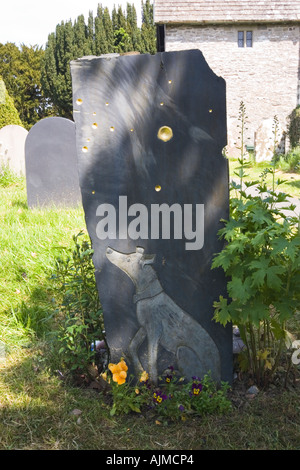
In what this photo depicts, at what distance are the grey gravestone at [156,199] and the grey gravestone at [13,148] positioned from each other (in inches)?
288

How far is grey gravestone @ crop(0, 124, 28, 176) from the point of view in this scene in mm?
8945

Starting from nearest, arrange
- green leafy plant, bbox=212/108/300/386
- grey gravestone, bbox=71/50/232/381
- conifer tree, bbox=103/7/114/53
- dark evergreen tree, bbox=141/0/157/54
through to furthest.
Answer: green leafy plant, bbox=212/108/300/386
grey gravestone, bbox=71/50/232/381
conifer tree, bbox=103/7/114/53
dark evergreen tree, bbox=141/0/157/54

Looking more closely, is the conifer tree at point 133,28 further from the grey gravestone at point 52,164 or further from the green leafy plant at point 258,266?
the green leafy plant at point 258,266

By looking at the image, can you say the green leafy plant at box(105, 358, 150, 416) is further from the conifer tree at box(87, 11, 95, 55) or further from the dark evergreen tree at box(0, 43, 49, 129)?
the dark evergreen tree at box(0, 43, 49, 129)

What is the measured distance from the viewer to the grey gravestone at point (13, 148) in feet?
29.3

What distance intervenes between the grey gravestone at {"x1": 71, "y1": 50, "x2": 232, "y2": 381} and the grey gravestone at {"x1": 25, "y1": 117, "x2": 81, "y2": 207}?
387cm

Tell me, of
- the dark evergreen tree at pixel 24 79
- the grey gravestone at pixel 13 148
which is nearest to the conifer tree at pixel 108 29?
the dark evergreen tree at pixel 24 79

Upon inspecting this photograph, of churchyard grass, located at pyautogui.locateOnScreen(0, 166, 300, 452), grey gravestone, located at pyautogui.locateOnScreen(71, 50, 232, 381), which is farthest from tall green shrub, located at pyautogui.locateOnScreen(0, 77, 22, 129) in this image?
grey gravestone, located at pyautogui.locateOnScreen(71, 50, 232, 381)

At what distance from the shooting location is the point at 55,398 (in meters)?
2.27

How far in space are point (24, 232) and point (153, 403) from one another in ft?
9.24

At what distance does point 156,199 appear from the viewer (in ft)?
7.27

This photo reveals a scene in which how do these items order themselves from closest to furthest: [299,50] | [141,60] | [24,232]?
[141,60] → [24,232] → [299,50]
